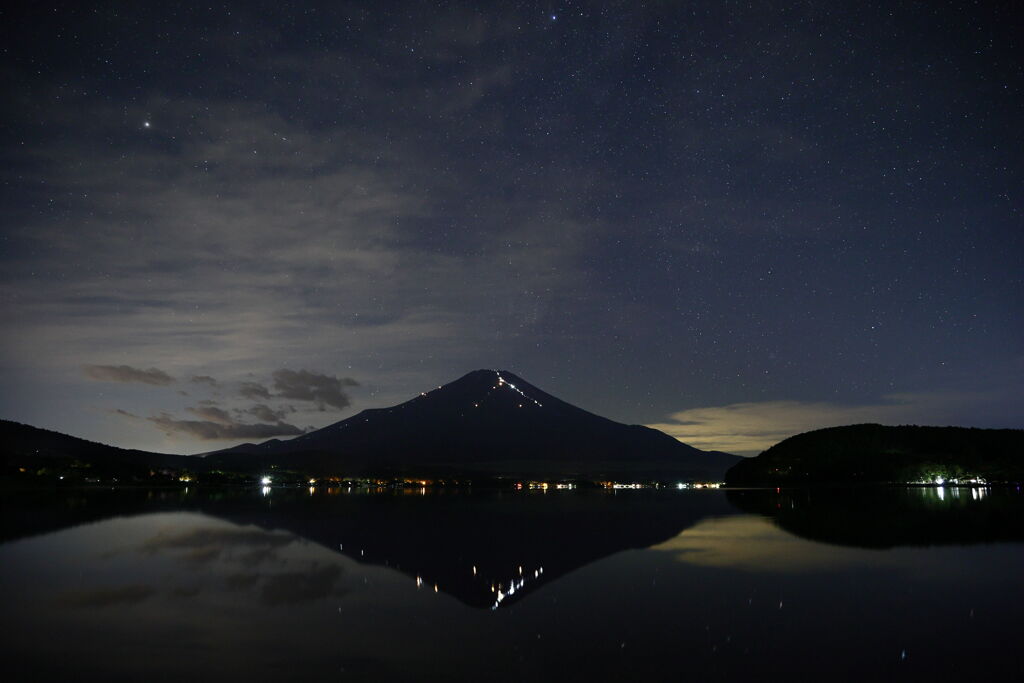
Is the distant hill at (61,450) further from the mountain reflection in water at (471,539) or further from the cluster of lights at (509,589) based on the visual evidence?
the cluster of lights at (509,589)

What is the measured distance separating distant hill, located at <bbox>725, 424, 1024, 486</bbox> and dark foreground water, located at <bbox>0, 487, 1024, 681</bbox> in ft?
321

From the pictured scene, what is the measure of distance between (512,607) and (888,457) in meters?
122

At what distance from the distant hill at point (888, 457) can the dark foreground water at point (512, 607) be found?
97.7 meters

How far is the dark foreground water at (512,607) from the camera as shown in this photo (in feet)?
31.4

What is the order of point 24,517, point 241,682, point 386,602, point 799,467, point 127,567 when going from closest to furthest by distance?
point 241,682 → point 386,602 → point 127,567 → point 24,517 → point 799,467

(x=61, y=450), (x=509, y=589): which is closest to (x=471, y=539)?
(x=509, y=589)

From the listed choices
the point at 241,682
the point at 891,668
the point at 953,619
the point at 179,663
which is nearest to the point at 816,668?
the point at 891,668

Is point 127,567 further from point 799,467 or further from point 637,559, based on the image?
point 799,467

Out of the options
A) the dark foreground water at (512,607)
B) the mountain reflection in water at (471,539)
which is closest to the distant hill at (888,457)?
the mountain reflection in water at (471,539)


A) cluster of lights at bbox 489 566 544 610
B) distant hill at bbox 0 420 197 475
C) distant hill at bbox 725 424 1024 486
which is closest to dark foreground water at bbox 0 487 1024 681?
cluster of lights at bbox 489 566 544 610

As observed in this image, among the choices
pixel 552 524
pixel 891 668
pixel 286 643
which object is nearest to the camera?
pixel 891 668

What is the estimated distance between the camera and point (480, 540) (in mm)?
25578

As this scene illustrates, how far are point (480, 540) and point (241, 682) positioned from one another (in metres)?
17.2

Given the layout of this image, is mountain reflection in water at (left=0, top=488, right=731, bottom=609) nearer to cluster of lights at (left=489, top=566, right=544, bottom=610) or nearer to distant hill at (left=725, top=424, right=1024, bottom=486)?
cluster of lights at (left=489, top=566, right=544, bottom=610)
